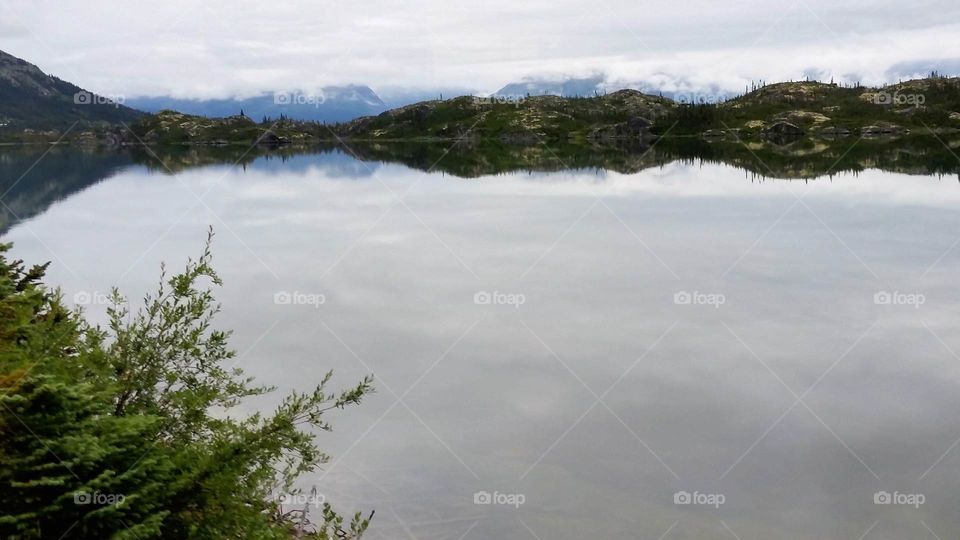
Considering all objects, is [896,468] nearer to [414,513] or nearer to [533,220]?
[414,513]

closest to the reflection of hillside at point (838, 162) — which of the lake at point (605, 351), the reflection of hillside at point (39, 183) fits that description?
the lake at point (605, 351)

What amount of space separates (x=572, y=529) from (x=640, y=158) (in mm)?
132990

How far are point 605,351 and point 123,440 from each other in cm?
1904

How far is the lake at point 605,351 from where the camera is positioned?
15.5 meters

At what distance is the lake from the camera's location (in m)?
15.5

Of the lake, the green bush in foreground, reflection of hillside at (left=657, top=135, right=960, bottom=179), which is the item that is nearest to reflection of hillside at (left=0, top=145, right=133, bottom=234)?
the lake

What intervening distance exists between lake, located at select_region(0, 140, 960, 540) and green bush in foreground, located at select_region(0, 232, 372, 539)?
431 cm

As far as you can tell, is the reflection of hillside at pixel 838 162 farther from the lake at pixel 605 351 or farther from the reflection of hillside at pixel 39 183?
the reflection of hillside at pixel 39 183

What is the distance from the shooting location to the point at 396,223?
202 feet

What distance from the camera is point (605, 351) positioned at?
26203mm

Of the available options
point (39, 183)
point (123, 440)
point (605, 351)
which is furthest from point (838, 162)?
point (123, 440)

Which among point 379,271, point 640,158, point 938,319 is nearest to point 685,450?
point 938,319

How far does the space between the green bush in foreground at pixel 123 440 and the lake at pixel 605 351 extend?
14.1ft

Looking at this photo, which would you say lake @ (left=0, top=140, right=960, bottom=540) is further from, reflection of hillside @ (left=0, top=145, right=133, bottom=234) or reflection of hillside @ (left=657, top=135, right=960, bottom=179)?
reflection of hillside @ (left=657, top=135, right=960, bottom=179)
